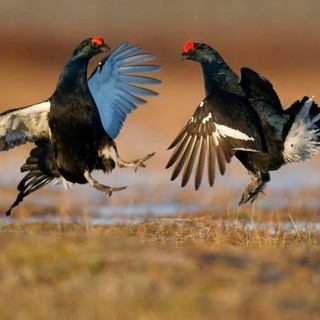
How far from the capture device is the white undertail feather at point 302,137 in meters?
9.66

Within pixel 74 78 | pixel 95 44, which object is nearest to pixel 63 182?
pixel 74 78

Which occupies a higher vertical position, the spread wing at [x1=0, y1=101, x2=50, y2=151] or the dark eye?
the dark eye

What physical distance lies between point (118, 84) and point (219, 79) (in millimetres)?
1174

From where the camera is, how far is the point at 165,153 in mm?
16016

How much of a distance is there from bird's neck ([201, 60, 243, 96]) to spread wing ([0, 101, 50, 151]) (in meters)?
1.33

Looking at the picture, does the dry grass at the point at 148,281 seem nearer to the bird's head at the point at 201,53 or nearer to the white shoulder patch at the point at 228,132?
the white shoulder patch at the point at 228,132

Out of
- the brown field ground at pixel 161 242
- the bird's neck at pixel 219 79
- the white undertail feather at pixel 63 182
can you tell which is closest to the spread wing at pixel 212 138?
the brown field ground at pixel 161 242

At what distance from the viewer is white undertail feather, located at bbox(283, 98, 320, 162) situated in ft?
31.7

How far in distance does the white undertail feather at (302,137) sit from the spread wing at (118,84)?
1552mm

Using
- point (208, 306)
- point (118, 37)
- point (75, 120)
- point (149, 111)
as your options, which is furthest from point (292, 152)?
point (118, 37)

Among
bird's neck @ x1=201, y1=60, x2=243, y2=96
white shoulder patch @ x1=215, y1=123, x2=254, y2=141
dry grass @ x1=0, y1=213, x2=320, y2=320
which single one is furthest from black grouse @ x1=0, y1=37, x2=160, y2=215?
dry grass @ x1=0, y1=213, x2=320, y2=320

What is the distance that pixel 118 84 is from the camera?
10.9m

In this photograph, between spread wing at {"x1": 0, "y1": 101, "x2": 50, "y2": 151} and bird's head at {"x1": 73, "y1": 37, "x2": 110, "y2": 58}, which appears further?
bird's head at {"x1": 73, "y1": 37, "x2": 110, "y2": 58}

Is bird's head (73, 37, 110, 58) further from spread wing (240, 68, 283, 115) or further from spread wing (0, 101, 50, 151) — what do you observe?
spread wing (240, 68, 283, 115)
